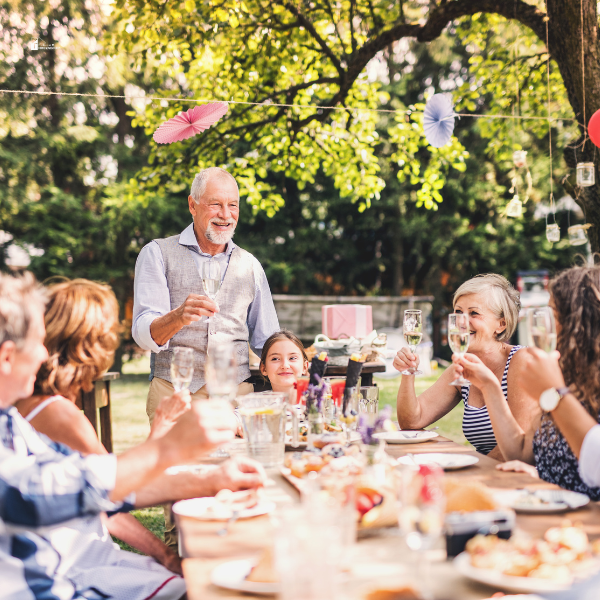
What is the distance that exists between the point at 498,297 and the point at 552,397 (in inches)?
51.1

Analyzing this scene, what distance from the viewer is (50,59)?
1319 centimetres

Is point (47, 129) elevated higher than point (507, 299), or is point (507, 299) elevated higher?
point (47, 129)

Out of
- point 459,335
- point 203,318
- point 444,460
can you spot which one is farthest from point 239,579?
point 203,318

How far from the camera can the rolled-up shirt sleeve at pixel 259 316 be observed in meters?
3.57

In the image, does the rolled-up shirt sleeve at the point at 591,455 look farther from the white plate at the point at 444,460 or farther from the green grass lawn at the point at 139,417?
the green grass lawn at the point at 139,417

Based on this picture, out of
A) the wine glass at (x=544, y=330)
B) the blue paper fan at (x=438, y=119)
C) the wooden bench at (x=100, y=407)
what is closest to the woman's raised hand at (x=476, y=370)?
the wine glass at (x=544, y=330)

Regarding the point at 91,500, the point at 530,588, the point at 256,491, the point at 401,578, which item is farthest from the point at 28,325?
the point at 530,588

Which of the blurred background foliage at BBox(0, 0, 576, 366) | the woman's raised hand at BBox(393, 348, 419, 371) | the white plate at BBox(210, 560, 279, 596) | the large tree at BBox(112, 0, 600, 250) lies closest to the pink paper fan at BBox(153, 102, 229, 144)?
the large tree at BBox(112, 0, 600, 250)

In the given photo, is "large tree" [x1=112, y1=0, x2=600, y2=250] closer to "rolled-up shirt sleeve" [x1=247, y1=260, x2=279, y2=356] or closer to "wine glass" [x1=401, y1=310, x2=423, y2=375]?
"rolled-up shirt sleeve" [x1=247, y1=260, x2=279, y2=356]

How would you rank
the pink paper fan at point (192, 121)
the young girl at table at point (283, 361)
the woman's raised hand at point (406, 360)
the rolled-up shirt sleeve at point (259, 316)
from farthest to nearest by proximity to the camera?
the pink paper fan at point (192, 121), the rolled-up shirt sleeve at point (259, 316), the young girl at table at point (283, 361), the woman's raised hand at point (406, 360)

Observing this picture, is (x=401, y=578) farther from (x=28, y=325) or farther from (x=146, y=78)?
(x=146, y=78)

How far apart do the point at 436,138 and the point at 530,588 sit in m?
4.38

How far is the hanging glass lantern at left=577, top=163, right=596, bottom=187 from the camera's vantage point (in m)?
4.56

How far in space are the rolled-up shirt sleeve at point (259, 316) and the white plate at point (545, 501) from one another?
211cm
